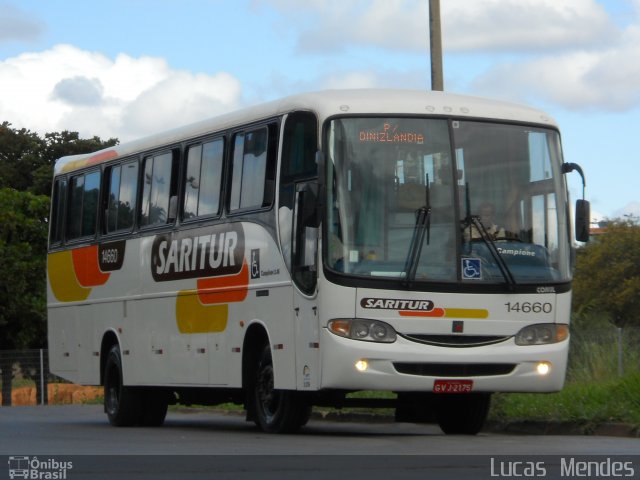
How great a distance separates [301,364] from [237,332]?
1870 mm

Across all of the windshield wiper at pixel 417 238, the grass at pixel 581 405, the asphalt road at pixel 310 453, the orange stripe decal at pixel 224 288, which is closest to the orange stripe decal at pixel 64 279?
the asphalt road at pixel 310 453

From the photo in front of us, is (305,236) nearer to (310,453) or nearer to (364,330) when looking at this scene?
(364,330)

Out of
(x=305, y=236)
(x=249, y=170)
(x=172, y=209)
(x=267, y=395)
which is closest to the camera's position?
(x=305, y=236)

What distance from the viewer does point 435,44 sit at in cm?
2064

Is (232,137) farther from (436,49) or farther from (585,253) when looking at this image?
(585,253)

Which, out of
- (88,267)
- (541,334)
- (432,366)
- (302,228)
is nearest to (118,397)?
(88,267)

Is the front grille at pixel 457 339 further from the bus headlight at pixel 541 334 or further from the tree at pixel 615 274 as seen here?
the tree at pixel 615 274

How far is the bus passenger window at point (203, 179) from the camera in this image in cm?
1795

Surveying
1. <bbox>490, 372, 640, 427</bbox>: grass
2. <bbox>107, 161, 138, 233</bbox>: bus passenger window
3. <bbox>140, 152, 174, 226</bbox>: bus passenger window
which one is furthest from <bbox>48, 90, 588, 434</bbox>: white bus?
<bbox>107, 161, 138, 233</bbox>: bus passenger window

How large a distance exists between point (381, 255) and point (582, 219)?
2.33 metres

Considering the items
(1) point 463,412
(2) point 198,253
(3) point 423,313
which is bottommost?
(1) point 463,412

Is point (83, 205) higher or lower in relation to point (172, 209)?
higher
